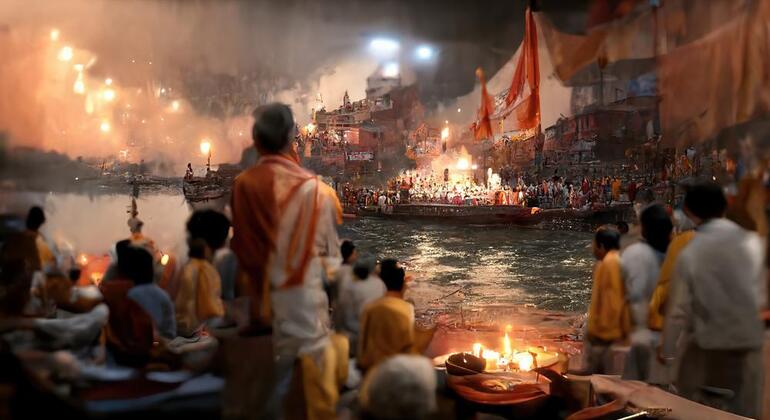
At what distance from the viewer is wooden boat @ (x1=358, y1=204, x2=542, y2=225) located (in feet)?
14.2

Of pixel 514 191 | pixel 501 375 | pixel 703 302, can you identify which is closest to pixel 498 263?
pixel 514 191

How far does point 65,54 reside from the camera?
302 cm

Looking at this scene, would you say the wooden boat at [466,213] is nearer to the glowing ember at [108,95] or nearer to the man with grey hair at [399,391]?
the glowing ember at [108,95]

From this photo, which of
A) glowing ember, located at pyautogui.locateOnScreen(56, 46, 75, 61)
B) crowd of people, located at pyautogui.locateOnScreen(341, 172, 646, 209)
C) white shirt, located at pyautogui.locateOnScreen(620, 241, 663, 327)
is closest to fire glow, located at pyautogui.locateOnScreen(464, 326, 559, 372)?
white shirt, located at pyautogui.locateOnScreen(620, 241, 663, 327)

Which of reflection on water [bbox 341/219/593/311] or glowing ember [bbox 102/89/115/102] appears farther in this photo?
reflection on water [bbox 341/219/593/311]

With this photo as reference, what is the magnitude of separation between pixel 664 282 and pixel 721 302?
40cm

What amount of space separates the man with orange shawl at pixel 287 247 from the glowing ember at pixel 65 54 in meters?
1.61

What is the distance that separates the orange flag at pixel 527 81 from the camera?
436 centimetres

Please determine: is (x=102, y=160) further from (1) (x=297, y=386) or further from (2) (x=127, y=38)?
(1) (x=297, y=386)

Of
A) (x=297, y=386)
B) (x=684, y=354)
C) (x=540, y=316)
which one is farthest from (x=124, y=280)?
(x=540, y=316)

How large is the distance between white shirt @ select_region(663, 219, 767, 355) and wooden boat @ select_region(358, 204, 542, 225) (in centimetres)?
209

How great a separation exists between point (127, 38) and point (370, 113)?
155 cm

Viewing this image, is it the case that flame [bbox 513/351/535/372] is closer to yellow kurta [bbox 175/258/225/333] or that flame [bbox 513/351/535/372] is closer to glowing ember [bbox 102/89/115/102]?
yellow kurta [bbox 175/258/225/333]

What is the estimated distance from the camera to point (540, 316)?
15.0ft
